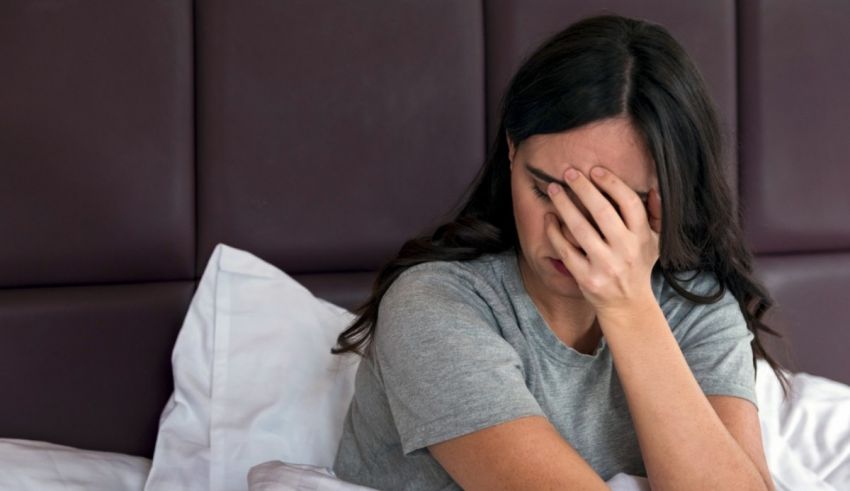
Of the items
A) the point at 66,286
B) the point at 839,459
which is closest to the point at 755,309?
the point at 839,459

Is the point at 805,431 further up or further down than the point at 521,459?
further down

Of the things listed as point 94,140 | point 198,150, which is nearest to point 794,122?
point 198,150

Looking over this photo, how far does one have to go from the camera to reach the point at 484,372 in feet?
3.24

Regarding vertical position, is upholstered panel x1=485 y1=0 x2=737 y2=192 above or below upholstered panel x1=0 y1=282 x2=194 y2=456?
above

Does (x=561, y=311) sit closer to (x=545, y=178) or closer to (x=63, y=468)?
(x=545, y=178)

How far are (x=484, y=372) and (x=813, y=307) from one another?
97 centimetres

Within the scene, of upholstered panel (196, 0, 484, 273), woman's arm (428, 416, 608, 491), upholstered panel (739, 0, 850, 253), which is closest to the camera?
woman's arm (428, 416, 608, 491)

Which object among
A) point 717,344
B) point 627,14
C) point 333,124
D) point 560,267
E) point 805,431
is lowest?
point 805,431

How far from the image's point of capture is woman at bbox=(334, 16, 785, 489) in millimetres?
994

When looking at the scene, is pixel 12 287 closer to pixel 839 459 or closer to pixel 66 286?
pixel 66 286

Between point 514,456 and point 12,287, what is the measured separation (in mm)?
824

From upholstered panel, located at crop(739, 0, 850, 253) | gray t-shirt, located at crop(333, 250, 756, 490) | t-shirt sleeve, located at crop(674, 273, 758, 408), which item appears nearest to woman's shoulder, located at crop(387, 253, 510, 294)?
gray t-shirt, located at crop(333, 250, 756, 490)

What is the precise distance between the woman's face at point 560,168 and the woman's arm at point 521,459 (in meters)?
0.19

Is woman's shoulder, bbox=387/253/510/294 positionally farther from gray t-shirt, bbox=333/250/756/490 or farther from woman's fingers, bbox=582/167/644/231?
woman's fingers, bbox=582/167/644/231
